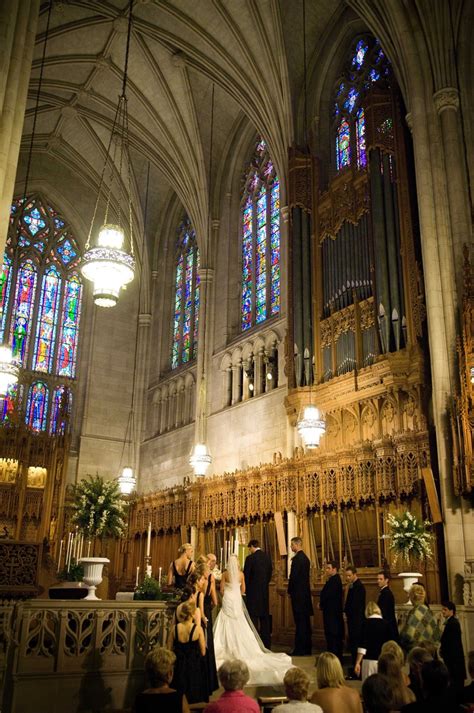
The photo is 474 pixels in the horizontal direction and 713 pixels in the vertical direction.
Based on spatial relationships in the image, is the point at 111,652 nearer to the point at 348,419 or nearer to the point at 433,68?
the point at 348,419

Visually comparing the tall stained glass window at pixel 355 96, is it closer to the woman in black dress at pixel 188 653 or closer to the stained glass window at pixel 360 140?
the stained glass window at pixel 360 140

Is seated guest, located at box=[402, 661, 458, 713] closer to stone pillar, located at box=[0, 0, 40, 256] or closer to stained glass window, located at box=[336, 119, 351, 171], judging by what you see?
stone pillar, located at box=[0, 0, 40, 256]

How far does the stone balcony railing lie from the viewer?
25.9 ft

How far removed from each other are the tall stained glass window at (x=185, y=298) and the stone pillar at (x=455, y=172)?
12.0 meters

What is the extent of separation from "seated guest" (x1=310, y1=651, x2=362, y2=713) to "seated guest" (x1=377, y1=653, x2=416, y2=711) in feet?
0.94

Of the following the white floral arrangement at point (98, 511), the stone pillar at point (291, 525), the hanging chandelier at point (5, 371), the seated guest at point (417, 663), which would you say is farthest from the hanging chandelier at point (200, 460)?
the seated guest at point (417, 663)

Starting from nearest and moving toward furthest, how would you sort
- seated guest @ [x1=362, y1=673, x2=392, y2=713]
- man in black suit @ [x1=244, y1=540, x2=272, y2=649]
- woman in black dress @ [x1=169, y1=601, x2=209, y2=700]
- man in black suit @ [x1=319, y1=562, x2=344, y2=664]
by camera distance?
seated guest @ [x1=362, y1=673, x2=392, y2=713] < woman in black dress @ [x1=169, y1=601, x2=209, y2=700] < man in black suit @ [x1=319, y1=562, x2=344, y2=664] < man in black suit @ [x1=244, y1=540, x2=272, y2=649]

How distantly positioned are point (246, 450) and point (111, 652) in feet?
39.3

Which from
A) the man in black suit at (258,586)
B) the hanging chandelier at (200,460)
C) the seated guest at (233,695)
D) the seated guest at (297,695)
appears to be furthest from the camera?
the hanging chandelier at (200,460)

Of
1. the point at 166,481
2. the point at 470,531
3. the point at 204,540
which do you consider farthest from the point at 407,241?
the point at 166,481

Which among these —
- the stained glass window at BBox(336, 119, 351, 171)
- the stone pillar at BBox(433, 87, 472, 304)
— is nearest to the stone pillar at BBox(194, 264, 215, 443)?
the stained glass window at BBox(336, 119, 351, 171)

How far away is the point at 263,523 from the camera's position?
17578mm

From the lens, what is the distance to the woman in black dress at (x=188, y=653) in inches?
293

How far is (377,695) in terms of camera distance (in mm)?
4266
